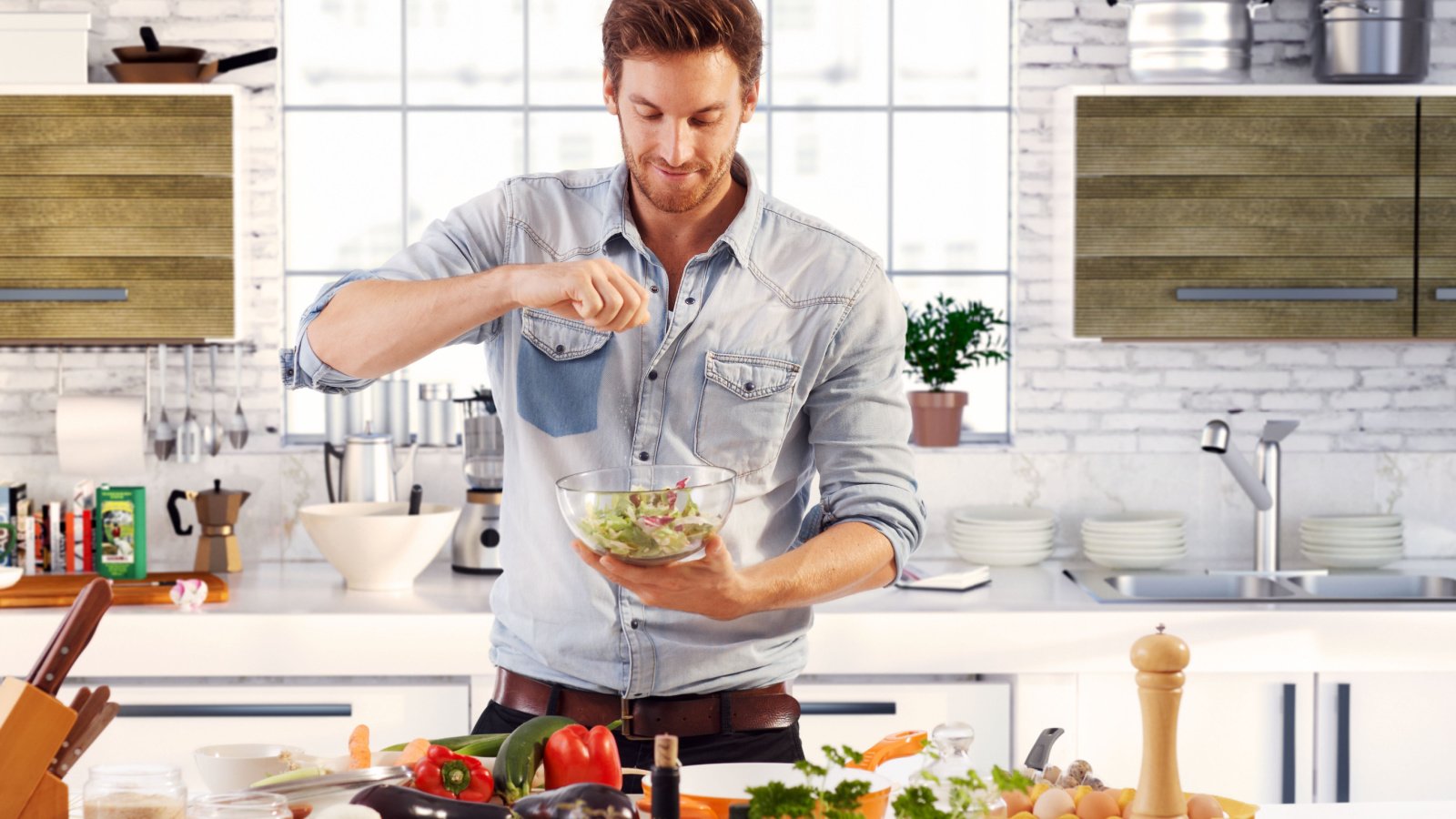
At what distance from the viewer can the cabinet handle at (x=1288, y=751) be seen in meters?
3.29

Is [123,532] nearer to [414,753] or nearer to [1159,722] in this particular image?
[414,753]

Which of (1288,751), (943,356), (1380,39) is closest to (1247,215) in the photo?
(1380,39)

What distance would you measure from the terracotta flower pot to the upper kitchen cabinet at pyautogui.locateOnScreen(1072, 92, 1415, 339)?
0.44 meters

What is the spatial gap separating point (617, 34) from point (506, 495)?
27.4 inches

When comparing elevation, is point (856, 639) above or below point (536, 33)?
below

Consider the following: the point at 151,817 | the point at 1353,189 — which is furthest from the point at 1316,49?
the point at 151,817

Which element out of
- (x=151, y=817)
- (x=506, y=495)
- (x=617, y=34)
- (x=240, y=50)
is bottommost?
(x=151, y=817)

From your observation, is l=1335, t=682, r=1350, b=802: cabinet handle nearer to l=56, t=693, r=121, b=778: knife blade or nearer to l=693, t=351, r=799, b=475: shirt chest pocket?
l=693, t=351, r=799, b=475: shirt chest pocket

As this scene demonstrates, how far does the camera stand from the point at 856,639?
3240mm

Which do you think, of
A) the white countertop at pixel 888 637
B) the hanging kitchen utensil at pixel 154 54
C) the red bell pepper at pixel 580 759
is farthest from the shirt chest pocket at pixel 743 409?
the hanging kitchen utensil at pixel 154 54

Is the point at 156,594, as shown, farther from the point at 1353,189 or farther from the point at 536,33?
the point at 1353,189

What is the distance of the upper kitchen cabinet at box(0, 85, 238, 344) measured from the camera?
3564mm

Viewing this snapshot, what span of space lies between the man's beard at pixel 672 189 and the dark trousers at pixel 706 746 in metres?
0.73

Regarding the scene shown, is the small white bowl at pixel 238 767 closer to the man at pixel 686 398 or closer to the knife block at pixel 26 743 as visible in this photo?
the knife block at pixel 26 743
